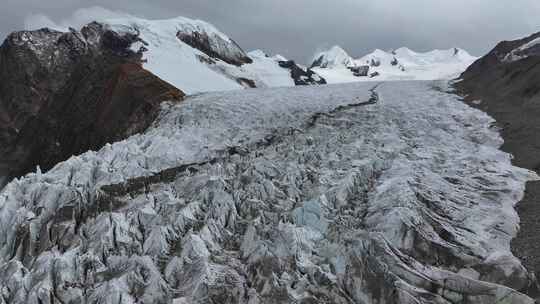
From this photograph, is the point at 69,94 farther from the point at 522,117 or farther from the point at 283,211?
the point at 522,117

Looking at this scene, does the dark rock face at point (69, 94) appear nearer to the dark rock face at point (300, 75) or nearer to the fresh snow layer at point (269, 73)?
the fresh snow layer at point (269, 73)

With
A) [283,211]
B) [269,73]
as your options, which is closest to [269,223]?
[283,211]

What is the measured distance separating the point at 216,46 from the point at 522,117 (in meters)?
80.6

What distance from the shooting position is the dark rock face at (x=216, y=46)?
310 feet

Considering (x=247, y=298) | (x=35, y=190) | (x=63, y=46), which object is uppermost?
(x=63, y=46)

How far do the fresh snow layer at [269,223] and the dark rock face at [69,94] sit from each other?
14.5 metres

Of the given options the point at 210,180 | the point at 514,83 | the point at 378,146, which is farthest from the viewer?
the point at 514,83

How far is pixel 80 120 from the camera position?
4844 cm

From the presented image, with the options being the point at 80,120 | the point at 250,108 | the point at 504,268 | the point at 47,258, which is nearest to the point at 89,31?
the point at 80,120

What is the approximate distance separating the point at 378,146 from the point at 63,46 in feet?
257

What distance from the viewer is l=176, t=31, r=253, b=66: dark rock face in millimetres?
94625

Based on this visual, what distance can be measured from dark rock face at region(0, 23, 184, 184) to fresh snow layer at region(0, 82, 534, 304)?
1454 cm

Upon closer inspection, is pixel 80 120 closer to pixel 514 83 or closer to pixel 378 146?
pixel 378 146

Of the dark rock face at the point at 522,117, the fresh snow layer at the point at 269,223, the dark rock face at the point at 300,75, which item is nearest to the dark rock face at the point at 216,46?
the dark rock face at the point at 300,75
